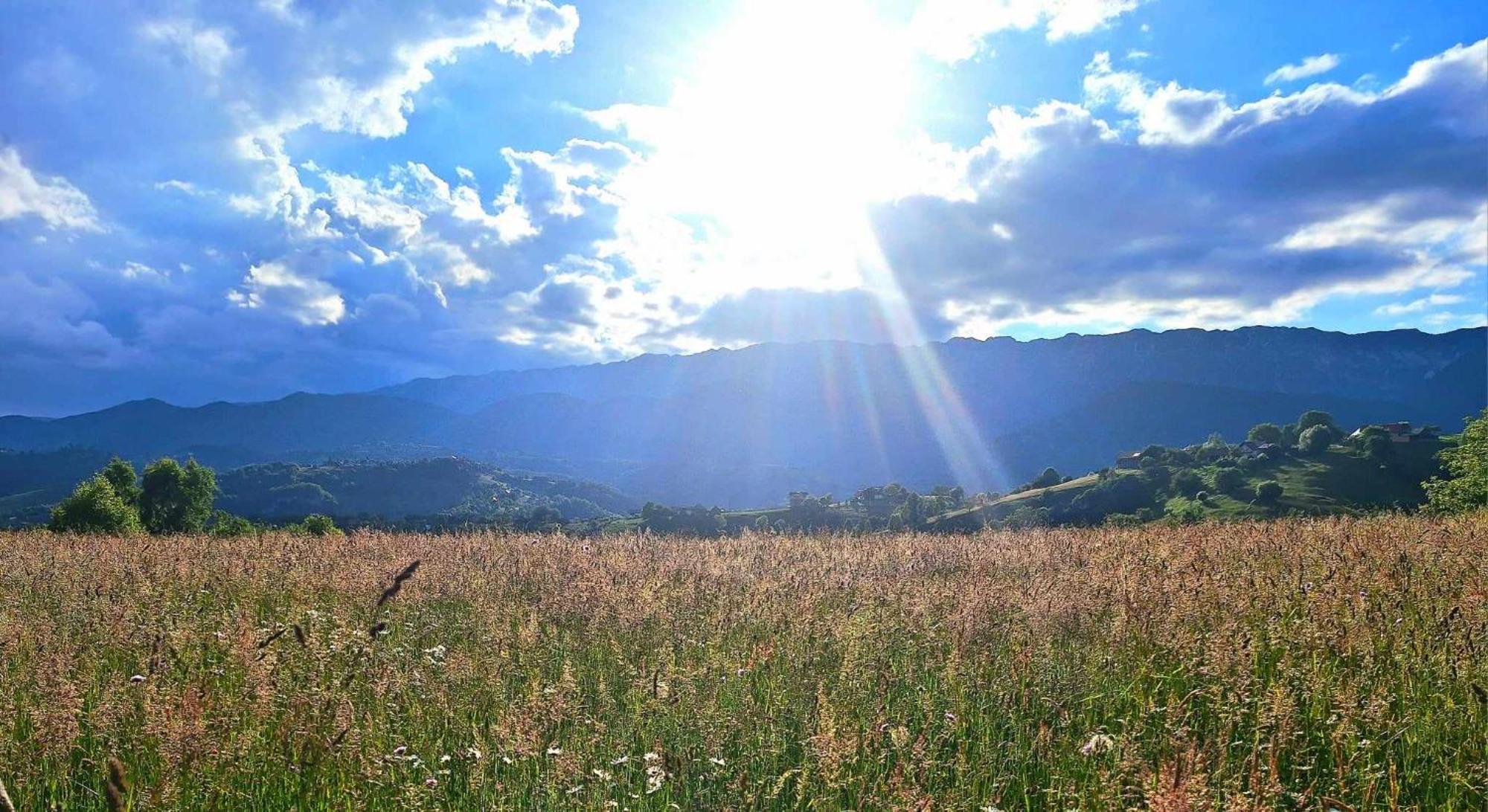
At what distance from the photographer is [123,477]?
195 feet

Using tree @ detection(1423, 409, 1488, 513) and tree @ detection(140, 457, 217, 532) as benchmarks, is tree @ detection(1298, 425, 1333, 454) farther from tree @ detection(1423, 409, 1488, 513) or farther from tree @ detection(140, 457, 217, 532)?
tree @ detection(140, 457, 217, 532)

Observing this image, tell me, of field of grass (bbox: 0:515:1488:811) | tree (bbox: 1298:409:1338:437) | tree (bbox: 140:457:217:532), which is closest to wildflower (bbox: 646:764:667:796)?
field of grass (bbox: 0:515:1488:811)

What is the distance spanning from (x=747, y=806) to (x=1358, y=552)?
8.87 m

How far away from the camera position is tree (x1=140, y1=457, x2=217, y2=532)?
63.2 m

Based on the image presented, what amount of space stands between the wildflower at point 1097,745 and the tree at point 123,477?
71644 millimetres

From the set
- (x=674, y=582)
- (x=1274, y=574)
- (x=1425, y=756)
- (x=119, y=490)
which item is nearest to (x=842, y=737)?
(x=1425, y=756)

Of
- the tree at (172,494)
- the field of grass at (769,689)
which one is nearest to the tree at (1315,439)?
the field of grass at (769,689)

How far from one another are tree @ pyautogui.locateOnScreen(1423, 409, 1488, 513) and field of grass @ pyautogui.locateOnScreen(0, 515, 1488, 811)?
60769 millimetres

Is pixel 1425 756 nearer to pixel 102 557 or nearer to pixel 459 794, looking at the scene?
pixel 459 794

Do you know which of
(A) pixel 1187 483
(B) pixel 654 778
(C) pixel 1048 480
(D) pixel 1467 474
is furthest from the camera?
(C) pixel 1048 480

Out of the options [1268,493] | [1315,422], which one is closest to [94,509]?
[1268,493]

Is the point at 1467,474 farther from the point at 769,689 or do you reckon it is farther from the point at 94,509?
the point at 94,509

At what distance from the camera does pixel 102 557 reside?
11.4m

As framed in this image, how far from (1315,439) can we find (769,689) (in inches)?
5205
